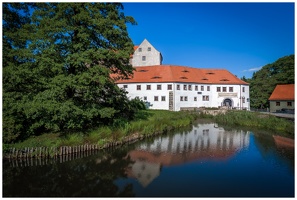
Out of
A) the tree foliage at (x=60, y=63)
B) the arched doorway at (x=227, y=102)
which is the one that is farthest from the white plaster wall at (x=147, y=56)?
the tree foliage at (x=60, y=63)

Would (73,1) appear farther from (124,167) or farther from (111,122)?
(124,167)

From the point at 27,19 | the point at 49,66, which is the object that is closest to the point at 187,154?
the point at 49,66

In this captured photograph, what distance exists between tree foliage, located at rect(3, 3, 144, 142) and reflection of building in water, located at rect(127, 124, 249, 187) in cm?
433

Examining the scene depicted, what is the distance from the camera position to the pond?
31.3 ft

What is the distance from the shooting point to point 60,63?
45.4 ft

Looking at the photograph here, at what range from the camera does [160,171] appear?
1212 cm

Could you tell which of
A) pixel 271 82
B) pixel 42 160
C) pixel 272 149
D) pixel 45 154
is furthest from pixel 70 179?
pixel 271 82

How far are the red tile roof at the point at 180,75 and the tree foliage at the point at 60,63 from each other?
24.8m

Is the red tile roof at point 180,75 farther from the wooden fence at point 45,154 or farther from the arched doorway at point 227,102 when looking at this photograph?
the wooden fence at point 45,154

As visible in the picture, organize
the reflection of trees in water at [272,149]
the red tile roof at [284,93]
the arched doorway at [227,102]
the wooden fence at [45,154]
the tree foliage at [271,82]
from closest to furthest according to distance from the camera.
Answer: the wooden fence at [45,154]
the reflection of trees in water at [272,149]
the red tile roof at [284,93]
the arched doorway at [227,102]
the tree foliage at [271,82]

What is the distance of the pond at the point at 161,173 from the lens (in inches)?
376

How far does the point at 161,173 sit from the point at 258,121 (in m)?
21.2

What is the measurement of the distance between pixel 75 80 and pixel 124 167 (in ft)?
20.7

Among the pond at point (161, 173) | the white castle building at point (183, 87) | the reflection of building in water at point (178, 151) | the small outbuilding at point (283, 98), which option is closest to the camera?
the pond at point (161, 173)
